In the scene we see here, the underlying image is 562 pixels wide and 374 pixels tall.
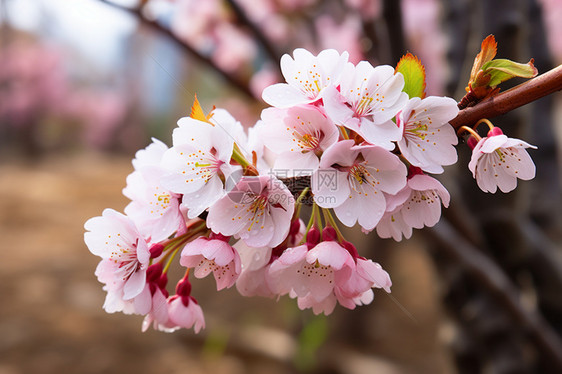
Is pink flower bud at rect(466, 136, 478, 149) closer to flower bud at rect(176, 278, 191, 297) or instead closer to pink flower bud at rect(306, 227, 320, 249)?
pink flower bud at rect(306, 227, 320, 249)

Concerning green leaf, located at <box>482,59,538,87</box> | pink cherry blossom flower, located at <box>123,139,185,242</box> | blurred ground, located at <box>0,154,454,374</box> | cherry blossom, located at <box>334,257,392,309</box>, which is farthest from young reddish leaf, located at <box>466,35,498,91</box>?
blurred ground, located at <box>0,154,454,374</box>

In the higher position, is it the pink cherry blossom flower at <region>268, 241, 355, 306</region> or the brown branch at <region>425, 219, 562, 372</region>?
the pink cherry blossom flower at <region>268, 241, 355, 306</region>

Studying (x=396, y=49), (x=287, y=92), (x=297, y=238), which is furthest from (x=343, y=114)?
(x=396, y=49)

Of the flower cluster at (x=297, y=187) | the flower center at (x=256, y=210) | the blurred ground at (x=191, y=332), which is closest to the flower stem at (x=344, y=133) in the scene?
the flower cluster at (x=297, y=187)

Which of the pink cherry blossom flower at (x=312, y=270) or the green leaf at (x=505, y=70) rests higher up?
the green leaf at (x=505, y=70)

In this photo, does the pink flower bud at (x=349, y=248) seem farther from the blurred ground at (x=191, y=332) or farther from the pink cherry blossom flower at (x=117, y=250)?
the blurred ground at (x=191, y=332)

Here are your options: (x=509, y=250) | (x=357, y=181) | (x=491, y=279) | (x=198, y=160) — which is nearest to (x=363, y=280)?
(x=357, y=181)

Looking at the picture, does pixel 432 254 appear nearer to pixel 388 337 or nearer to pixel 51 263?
pixel 388 337

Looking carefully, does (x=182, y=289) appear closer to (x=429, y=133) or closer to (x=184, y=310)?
(x=184, y=310)
